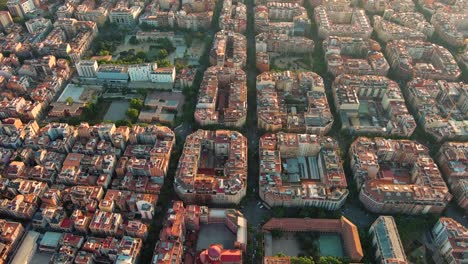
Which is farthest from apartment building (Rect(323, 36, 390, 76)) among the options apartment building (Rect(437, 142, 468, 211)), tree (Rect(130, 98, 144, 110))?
tree (Rect(130, 98, 144, 110))

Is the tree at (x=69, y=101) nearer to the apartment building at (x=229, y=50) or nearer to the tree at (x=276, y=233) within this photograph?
the apartment building at (x=229, y=50)

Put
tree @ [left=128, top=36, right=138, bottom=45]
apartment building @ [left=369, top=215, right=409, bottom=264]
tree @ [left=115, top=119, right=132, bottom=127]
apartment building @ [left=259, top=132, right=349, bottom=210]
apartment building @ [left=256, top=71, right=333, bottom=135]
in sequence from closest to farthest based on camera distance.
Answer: apartment building @ [left=369, top=215, right=409, bottom=264], apartment building @ [left=259, top=132, right=349, bottom=210], apartment building @ [left=256, top=71, right=333, bottom=135], tree @ [left=115, top=119, right=132, bottom=127], tree @ [left=128, top=36, right=138, bottom=45]

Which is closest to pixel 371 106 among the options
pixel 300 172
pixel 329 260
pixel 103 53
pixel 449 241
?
pixel 300 172

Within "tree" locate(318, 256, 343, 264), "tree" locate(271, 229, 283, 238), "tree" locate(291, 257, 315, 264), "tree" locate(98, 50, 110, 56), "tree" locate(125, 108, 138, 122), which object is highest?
"tree" locate(98, 50, 110, 56)

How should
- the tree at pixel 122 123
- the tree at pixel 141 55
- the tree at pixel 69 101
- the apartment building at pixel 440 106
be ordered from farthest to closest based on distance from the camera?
the tree at pixel 141 55
the tree at pixel 69 101
the tree at pixel 122 123
the apartment building at pixel 440 106

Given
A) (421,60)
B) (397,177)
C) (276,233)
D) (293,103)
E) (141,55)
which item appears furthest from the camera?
(421,60)

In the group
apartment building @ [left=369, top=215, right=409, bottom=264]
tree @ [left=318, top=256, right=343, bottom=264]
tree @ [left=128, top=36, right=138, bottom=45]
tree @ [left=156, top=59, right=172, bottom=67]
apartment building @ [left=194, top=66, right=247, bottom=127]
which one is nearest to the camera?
apartment building @ [left=369, top=215, right=409, bottom=264]

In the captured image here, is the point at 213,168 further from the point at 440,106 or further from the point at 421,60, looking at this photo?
the point at 421,60

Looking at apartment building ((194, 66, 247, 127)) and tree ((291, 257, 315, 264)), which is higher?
apartment building ((194, 66, 247, 127))

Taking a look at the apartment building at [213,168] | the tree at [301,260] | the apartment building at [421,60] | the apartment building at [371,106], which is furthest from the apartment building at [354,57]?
the tree at [301,260]

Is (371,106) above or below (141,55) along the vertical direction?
below

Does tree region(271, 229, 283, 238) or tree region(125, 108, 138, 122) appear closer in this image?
tree region(271, 229, 283, 238)

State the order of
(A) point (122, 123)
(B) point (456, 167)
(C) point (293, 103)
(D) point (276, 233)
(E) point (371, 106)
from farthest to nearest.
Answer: (C) point (293, 103), (E) point (371, 106), (A) point (122, 123), (B) point (456, 167), (D) point (276, 233)

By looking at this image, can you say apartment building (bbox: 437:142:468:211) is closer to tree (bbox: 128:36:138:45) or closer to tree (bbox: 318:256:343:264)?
tree (bbox: 318:256:343:264)
